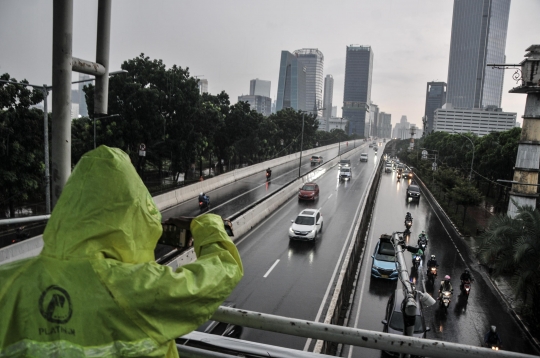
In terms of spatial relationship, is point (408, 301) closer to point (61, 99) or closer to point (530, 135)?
point (61, 99)

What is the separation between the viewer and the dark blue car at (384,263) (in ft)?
59.6

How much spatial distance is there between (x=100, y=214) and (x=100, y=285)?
289 mm

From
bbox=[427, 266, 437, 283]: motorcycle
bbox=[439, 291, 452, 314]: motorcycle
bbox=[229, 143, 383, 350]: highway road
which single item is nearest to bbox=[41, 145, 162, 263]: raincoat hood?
bbox=[229, 143, 383, 350]: highway road

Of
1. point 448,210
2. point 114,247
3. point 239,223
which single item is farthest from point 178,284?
point 448,210

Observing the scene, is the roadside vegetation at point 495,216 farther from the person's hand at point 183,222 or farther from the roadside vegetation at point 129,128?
the roadside vegetation at point 129,128

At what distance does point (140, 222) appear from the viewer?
5.78 ft

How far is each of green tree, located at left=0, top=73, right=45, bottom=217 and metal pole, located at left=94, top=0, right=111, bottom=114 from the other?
2107cm

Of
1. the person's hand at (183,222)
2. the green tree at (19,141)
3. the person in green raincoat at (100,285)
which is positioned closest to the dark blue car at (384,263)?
the person's hand at (183,222)

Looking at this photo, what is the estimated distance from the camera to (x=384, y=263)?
18.6m

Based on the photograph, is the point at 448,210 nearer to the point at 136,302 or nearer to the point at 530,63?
the point at 530,63

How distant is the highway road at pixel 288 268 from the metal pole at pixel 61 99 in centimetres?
970

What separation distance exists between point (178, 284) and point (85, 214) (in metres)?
0.48

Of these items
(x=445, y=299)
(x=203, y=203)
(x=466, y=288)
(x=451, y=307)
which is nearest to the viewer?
(x=445, y=299)

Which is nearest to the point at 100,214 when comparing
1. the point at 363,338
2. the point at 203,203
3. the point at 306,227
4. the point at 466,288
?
the point at 363,338
